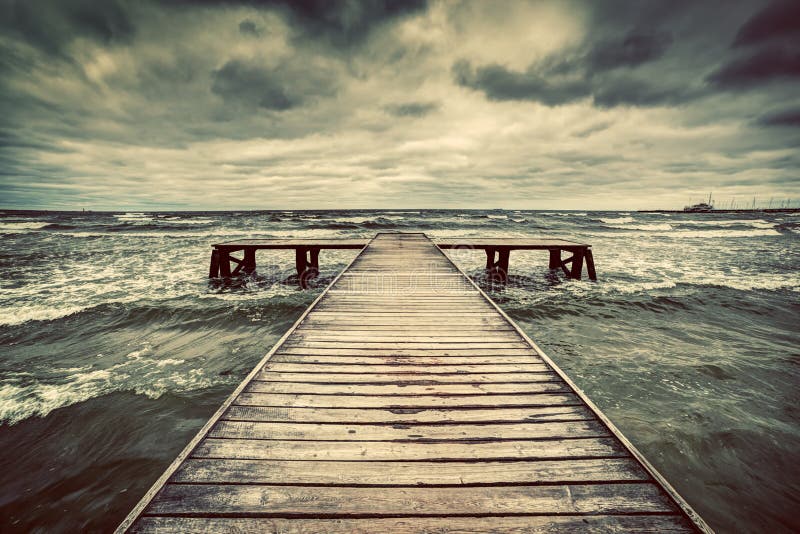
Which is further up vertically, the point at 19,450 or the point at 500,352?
the point at 500,352

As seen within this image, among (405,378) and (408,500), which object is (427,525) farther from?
(405,378)

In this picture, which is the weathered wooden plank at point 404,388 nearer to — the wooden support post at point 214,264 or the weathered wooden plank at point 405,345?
the weathered wooden plank at point 405,345

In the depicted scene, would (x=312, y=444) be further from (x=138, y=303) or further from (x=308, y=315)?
(x=138, y=303)

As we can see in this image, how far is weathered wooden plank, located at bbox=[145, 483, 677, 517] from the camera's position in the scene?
177cm

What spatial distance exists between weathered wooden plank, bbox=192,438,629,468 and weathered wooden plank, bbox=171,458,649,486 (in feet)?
0.16

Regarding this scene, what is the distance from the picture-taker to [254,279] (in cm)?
1311

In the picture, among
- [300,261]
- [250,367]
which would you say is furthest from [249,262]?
[250,367]

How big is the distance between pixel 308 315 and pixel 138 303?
299 inches

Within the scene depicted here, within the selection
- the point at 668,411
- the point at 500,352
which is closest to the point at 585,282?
the point at 668,411

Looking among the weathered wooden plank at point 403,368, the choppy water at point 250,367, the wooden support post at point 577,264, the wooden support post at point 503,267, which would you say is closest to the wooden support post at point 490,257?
the wooden support post at point 503,267

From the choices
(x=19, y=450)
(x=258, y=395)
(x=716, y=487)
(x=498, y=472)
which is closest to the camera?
(x=498, y=472)

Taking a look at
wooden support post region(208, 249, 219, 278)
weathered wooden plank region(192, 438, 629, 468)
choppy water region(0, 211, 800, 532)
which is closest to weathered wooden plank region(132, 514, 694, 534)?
weathered wooden plank region(192, 438, 629, 468)

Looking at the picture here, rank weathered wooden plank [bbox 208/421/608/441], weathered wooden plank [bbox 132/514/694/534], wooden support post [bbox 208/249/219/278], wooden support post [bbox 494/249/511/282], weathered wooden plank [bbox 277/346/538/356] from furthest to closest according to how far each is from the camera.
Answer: wooden support post [bbox 494/249/511/282], wooden support post [bbox 208/249/219/278], weathered wooden plank [bbox 277/346/538/356], weathered wooden plank [bbox 208/421/608/441], weathered wooden plank [bbox 132/514/694/534]

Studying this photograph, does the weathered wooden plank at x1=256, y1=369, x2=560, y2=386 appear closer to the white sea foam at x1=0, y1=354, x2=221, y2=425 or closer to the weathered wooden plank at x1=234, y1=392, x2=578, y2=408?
the weathered wooden plank at x1=234, y1=392, x2=578, y2=408
